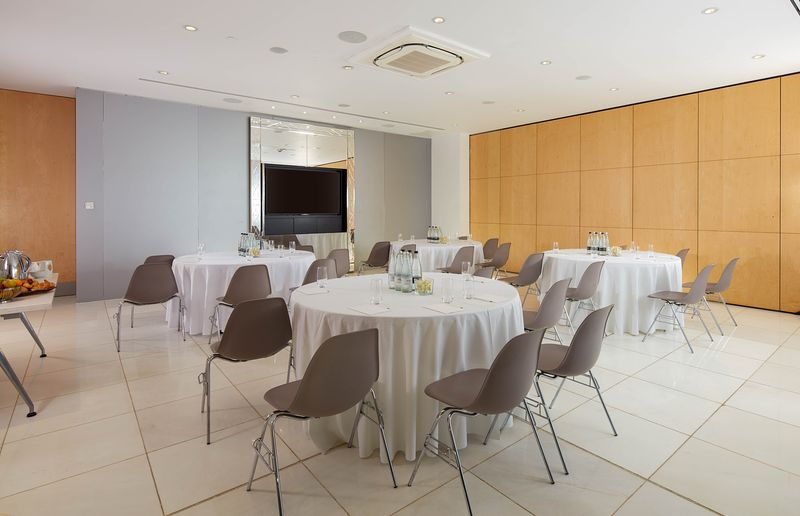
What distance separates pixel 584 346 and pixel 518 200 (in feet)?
25.8

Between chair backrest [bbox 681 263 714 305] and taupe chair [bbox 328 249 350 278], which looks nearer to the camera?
chair backrest [bbox 681 263 714 305]

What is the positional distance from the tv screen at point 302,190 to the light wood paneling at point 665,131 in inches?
235

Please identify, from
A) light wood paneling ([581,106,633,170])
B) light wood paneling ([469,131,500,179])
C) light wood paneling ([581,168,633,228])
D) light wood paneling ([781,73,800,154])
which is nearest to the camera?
light wood paneling ([781,73,800,154])

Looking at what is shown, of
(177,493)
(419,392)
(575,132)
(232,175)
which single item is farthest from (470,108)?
(177,493)

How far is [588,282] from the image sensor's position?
4953 millimetres

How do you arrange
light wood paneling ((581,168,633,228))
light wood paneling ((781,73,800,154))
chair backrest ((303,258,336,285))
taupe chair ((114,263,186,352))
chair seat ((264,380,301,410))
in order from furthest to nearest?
light wood paneling ((581,168,633,228)), light wood paneling ((781,73,800,154)), taupe chair ((114,263,186,352)), chair backrest ((303,258,336,285)), chair seat ((264,380,301,410))

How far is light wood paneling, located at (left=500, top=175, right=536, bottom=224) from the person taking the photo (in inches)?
387

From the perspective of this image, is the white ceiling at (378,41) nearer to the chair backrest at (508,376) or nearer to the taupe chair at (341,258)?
the taupe chair at (341,258)

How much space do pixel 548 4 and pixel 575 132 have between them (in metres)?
5.12

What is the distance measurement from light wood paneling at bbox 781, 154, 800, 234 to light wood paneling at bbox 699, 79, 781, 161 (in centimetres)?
23

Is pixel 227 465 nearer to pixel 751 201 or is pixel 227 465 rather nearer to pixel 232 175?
pixel 232 175

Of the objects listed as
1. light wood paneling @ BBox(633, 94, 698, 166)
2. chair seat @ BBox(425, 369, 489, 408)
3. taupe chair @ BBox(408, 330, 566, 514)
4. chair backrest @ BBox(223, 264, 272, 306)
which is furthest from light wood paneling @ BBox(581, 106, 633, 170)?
taupe chair @ BBox(408, 330, 566, 514)

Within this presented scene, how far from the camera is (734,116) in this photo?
6.74 meters

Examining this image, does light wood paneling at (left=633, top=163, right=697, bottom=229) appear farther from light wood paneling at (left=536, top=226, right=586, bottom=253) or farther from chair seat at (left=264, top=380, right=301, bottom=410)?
chair seat at (left=264, top=380, right=301, bottom=410)
